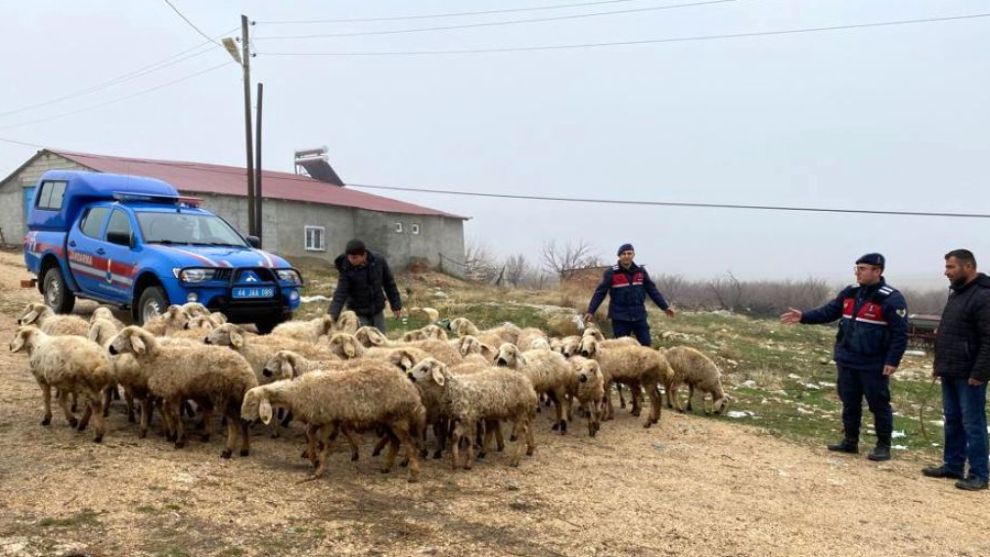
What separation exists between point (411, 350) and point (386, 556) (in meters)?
3.74

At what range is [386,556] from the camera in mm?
5230

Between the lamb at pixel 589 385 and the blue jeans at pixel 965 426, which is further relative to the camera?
the lamb at pixel 589 385

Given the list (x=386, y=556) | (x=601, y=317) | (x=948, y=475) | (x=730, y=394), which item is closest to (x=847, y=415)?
(x=948, y=475)

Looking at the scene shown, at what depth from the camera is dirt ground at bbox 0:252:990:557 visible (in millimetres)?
5441

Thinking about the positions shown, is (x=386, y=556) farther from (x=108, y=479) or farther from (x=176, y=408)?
(x=176, y=408)

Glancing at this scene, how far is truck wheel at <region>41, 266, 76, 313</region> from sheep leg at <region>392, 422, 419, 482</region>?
1104cm

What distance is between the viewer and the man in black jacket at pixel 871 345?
8938mm

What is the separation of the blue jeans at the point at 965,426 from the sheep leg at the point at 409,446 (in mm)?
6270

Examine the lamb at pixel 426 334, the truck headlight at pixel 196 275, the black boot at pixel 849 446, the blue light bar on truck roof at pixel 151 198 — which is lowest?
the black boot at pixel 849 446

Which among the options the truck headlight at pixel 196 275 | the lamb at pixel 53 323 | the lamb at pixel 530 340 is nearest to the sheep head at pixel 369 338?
the lamb at pixel 530 340

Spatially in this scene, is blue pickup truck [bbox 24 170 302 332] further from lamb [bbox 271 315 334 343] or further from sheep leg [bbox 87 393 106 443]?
sheep leg [bbox 87 393 106 443]

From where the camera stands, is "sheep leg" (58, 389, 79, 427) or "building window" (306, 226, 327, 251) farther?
"building window" (306, 226, 327, 251)

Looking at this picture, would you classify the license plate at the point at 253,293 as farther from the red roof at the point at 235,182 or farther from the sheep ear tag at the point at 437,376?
the red roof at the point at 235,182

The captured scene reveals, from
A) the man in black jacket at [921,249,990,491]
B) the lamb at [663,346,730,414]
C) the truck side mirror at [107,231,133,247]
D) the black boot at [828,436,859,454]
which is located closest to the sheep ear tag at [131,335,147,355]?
the truck side mirror at [107,231,133,247]
